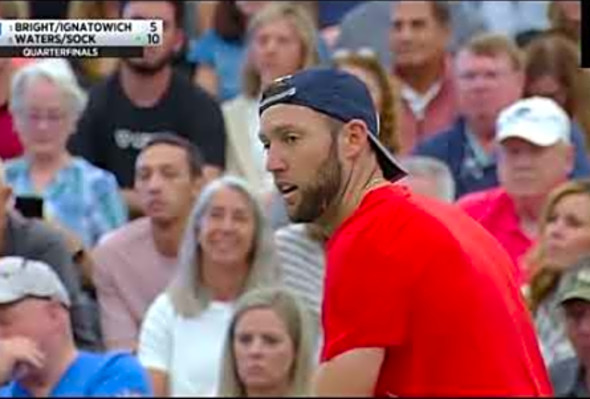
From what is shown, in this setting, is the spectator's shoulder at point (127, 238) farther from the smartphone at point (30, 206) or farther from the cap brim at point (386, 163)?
the cap brim at point (386, 163)

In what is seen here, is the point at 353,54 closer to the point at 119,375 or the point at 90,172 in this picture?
the point at 90,172

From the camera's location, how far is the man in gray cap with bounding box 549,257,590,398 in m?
7.51

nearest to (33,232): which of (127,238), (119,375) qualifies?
(127,238)

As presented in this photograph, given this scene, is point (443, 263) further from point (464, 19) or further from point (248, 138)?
point (464, 19)

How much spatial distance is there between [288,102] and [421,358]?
2.52 feet

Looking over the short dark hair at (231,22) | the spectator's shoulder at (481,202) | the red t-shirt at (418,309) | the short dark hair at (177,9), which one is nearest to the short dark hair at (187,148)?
the spectator's shoulder at (481,202)

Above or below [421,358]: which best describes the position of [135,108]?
above

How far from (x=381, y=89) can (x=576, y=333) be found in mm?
2539

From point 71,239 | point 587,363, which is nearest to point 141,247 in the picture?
point 71,239

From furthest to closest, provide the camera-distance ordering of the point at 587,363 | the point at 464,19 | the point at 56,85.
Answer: the point at 464,19
the point at 56,85
the point at 587,363

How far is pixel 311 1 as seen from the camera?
11680 mm

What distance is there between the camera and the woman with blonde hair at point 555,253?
8.22 meters

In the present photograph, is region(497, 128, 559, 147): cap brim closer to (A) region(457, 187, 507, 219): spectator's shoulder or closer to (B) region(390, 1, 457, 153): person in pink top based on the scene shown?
(A) region(457, 187, 507, 219): spectator's shoulder

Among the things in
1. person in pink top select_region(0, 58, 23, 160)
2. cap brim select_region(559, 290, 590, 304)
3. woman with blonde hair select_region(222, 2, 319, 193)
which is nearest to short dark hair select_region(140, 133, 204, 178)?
person in pink top select_region(0, 58, 23, 160)
